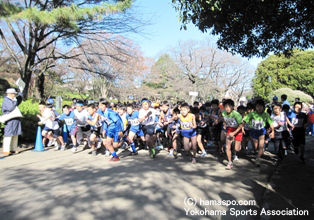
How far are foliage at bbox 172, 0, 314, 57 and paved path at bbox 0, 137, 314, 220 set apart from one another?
11.4ft

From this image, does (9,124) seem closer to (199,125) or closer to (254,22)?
(199,125)

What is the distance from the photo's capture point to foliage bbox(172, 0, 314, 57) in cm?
590

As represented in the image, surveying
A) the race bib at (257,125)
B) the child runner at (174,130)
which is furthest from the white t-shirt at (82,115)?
the race bib at (257,125)

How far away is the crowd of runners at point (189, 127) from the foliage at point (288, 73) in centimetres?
3045

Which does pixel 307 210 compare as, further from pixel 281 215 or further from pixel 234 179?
pixel 234 179

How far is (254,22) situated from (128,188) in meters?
5.28

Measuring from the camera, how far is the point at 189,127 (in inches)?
274

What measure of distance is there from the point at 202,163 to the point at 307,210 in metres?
3.31

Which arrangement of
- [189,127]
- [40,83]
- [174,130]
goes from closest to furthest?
1. [189,127]
2. [174,130]
3. [40,83]

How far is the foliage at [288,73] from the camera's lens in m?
36.9

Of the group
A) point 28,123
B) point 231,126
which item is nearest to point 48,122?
point 28,123

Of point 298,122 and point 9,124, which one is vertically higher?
point 298,122

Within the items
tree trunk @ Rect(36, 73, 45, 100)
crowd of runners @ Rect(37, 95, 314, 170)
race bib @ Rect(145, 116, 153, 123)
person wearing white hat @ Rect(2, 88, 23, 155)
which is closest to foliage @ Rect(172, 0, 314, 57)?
crowd of runners @ Rect(37, 95, 314, 170)

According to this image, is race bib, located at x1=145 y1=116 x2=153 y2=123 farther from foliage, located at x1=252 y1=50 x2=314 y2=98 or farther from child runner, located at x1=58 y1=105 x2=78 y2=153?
foliage, located at x1=252 y1=50 x2=314 y2=98
